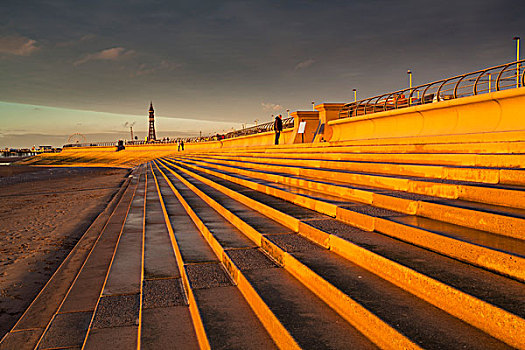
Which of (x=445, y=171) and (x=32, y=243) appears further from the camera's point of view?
(x=32, y=243)

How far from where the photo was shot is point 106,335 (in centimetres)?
312

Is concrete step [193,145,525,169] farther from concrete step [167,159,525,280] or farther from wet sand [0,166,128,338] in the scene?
wet sand [0,166,128,338]

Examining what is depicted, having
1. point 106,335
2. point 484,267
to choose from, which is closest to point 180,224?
point 106,335

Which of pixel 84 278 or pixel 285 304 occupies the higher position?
pixel 285 304

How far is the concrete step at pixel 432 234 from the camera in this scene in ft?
7.59

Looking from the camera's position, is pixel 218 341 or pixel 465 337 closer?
pixel 465 337

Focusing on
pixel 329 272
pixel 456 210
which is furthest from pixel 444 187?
pixel 329 272

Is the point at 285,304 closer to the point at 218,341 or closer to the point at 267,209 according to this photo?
the point at 218,341

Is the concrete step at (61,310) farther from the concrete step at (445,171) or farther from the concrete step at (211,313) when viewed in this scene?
the concrete step at (445,171)

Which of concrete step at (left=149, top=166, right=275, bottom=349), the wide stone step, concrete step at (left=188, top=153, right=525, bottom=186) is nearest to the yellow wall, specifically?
concrete step at (left=188, top=153, right=525, bottom=186)

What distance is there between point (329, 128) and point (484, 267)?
1712cm

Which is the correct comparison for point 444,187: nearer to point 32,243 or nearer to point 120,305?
point 120,305

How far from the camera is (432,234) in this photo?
2.89 meters

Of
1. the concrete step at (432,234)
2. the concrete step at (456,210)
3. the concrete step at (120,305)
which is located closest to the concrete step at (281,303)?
the concrete step at (432,234)
